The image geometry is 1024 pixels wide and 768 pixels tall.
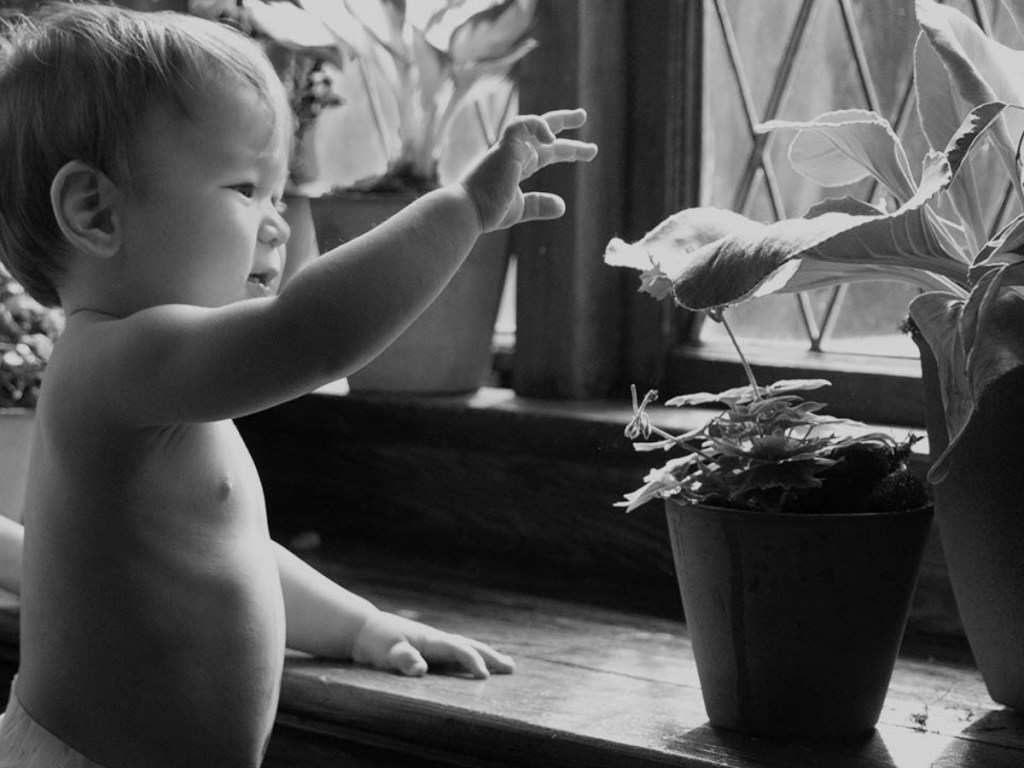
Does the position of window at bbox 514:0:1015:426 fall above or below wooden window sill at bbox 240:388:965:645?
above

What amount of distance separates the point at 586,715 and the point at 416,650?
0.59ft

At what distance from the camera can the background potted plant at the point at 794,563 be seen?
0.99 m

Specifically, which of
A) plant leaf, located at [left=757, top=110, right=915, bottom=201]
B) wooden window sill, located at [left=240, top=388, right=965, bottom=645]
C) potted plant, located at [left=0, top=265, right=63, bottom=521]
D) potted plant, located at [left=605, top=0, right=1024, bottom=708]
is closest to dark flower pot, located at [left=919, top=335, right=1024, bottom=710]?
potted plant, located at [left=605, top=0, right=1024, bottom=708]

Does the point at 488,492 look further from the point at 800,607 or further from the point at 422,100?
the point at 800,607

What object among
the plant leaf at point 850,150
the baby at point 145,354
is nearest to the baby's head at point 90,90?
the baby at point 145,354

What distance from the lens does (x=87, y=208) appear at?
100 centimetres

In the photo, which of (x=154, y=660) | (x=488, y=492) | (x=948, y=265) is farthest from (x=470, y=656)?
(x=948, y=265)

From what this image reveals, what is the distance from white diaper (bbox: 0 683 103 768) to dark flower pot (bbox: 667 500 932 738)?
1.44ft

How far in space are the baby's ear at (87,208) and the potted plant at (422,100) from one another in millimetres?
551

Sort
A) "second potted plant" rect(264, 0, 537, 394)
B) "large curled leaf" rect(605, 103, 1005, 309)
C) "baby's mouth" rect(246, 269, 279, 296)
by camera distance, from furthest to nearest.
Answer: "second potted plant" rect(264, 0, 537, 394), "baby's mouth" rect(246, 269, 279, 296), "large curled leaf" rect(605, 103, 1005, 309)

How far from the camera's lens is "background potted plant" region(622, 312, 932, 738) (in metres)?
0.99

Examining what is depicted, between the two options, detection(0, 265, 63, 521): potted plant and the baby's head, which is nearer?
the baby's head

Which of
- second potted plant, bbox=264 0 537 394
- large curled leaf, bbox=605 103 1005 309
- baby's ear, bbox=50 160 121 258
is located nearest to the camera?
large curled leaf, bbox=605 103 1005 309

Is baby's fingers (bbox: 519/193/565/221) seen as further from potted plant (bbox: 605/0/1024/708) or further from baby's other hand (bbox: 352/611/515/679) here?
baby's other hand (bbox: 352/611/515/679)
